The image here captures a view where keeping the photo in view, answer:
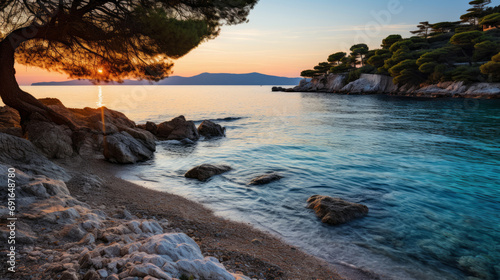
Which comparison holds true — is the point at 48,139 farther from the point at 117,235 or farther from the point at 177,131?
the point at 177,131

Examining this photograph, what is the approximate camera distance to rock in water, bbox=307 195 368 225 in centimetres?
712

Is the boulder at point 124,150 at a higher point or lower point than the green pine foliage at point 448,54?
lower

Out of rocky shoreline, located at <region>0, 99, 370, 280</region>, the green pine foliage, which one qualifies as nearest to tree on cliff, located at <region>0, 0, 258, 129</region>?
rocky shoreline, located at <region>0, 99, 370, 280</region>

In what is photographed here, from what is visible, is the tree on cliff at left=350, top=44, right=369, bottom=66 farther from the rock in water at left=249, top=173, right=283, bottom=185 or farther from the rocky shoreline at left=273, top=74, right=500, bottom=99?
the rock in water at left=249, top=173, right=283, bottom=185

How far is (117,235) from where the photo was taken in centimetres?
409

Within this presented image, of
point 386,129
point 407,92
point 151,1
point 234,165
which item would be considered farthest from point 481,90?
point 151,1

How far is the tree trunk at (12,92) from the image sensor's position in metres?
10.0

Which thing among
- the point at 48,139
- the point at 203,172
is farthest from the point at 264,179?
the point at 48,139

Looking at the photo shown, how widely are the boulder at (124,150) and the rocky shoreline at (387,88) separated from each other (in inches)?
2371

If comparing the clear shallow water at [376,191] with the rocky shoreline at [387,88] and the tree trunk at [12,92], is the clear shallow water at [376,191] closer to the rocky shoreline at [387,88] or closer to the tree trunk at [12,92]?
the tree trunk at [12,92]

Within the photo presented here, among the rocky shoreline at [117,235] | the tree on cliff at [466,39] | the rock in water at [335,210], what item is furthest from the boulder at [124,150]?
the tree on cliff at [466,39]

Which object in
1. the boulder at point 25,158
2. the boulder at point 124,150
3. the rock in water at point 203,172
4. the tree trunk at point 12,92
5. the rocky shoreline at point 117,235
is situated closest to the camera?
the rocky shoreline at point 117,235

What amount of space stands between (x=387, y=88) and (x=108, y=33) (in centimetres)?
8047

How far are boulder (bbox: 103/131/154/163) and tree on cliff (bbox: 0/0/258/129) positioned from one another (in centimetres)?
A: 201
